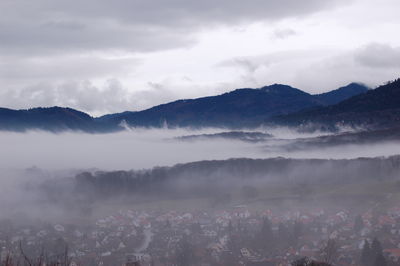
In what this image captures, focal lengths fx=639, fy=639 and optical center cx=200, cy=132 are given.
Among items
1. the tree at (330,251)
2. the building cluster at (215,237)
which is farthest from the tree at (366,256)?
the tree at (330,251)

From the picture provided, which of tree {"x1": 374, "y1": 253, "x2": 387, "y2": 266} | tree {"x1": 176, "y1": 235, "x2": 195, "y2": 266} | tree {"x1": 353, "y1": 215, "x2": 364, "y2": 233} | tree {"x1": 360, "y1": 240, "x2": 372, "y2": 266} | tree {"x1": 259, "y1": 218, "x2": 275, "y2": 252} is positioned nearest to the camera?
tree {"x1": 374, "y1": 253, "x2": 387, "y2": 266}

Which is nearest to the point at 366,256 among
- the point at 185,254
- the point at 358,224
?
the point at 358,224

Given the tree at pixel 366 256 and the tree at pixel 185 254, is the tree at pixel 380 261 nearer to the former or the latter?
the tree at pixel 366 256

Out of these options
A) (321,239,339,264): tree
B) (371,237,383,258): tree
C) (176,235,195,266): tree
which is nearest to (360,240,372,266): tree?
(371,237,383,258): tree

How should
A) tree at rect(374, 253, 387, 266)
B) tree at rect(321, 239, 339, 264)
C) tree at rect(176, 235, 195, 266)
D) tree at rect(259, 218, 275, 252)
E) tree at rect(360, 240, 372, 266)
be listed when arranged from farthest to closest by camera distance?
tree at rect(259, 218, 275, 252) → tree at rect(176, 235, 195, 266) → tree at rect(321, 239, 339, 264) → tree at rect(360, 240, 372, 266) → tree at rect(374, 253, 387, 266)

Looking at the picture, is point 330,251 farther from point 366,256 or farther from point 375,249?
point 375,249

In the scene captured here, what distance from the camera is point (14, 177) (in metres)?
141

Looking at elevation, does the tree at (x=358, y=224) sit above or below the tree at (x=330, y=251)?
above

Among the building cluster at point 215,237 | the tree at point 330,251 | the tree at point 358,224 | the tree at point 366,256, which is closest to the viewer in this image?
the tree at point 366,256

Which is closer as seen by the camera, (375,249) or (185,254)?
(375,249)

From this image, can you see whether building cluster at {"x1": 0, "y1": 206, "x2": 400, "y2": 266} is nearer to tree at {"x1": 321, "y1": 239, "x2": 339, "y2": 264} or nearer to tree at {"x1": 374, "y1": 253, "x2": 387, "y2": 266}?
tree at {"x1": 321, "y1": 239, "x2": 339, "y2": 264}

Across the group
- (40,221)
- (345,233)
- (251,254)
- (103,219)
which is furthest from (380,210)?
(40,221)

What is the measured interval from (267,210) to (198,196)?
24696mm

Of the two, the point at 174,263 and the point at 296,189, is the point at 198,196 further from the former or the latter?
the point at 174,263
